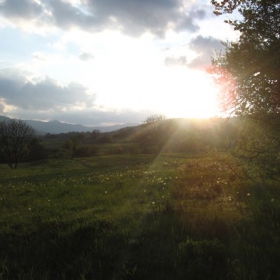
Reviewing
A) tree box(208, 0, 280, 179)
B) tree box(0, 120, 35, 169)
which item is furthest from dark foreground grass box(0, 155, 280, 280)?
tree box(0, 120, 35, 169)

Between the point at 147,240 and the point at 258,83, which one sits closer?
the point at 147,240

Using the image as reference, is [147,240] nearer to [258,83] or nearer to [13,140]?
[258,83]

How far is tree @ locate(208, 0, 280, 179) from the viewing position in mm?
9266

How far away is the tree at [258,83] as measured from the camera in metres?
9.27

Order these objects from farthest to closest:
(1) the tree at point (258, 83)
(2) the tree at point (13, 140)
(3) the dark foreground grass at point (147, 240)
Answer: (2) the tree at point (13, 140)
(1) the tree at point (258, 83)
(3) the dark foreground grass at point (147, 240)

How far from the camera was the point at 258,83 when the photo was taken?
10.7 meters

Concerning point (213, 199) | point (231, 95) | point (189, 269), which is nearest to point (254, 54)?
point (231, 95)

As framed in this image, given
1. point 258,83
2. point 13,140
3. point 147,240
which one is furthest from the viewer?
point 13,140

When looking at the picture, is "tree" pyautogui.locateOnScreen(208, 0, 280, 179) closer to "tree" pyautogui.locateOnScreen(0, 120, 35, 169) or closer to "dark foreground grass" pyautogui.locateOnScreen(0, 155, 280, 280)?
"dark foreground grass" pyautogui.locateOnScreen(0, 155, 280, 280)

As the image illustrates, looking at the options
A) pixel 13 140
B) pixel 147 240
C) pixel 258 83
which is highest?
pixel 258 83

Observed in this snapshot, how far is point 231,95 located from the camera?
1227cm

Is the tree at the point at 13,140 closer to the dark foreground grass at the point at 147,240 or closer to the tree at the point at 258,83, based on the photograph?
the dark foreground grass at the point at 147,240

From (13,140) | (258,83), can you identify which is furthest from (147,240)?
(13,140)

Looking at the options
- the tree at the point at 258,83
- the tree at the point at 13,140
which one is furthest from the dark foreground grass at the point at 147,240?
the tree at the point at 13,140
